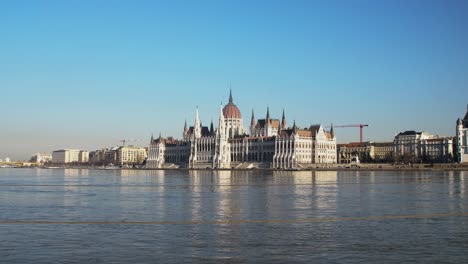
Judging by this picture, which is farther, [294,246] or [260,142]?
[260,142]

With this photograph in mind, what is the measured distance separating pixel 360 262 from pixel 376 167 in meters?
147

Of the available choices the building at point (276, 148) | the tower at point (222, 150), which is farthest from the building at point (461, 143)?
the tower at point (222, 150)

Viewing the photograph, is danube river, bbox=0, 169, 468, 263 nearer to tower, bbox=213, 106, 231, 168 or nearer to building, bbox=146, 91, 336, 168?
building, bbox=146, 91, 336, 168

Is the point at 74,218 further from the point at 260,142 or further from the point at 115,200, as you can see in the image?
the point at 260,142

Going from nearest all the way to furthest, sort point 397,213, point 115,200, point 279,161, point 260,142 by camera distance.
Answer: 1. point 397,213
2. point 115,200
3. point 279,161
4. point 260,142

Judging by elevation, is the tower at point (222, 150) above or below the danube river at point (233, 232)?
above

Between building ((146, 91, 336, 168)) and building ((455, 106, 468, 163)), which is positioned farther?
building ((146, 91, 336, 168))

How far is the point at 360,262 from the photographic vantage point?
56.0ft

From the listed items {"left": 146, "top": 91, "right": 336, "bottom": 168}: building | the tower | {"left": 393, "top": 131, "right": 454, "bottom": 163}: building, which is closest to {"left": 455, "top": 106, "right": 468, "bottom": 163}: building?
{"left": 393, "top": 131, "right": 454, "bottom": 163}: building

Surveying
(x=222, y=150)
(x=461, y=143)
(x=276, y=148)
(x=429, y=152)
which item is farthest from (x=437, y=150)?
(x=222, y=150)

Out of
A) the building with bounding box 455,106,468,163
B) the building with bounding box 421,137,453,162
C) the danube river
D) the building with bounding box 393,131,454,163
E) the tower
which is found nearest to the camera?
the danube river

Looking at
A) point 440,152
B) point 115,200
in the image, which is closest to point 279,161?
point 440,152

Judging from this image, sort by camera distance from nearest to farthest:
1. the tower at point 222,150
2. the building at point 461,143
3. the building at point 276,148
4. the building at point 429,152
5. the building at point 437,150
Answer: the building at point 461,143 < the building at point 276,148 < the building at point 429,152 < the building at point 437,150 < the tower at point 222,150

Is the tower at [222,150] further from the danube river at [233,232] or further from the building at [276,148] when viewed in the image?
the danube river at [233,232]
